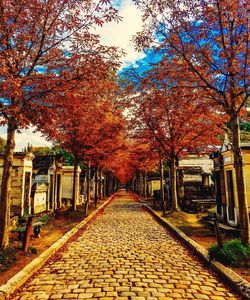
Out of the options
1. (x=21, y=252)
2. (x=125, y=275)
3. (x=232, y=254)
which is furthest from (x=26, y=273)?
(x=232, y=254)

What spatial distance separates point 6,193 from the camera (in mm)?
7926

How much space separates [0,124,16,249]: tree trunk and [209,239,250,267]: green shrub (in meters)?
5.90

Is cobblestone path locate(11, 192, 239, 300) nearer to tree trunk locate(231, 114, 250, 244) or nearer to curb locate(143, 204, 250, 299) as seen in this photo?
curb locate(143, 204, 250, 299)

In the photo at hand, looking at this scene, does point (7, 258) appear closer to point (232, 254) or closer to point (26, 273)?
point (26, 273)

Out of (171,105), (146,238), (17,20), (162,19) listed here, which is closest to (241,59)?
(162,19)

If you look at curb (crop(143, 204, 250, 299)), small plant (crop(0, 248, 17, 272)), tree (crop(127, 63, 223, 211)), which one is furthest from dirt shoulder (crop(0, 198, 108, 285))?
tree (crop(127, 63, 223, 211))

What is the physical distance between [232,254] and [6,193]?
6571mm

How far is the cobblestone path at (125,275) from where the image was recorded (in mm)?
5059

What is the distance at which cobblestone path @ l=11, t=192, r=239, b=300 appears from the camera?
506 cm

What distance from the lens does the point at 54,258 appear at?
25.3 feet

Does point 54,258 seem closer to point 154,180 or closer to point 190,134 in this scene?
point 190,134

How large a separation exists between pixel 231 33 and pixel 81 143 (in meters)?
12.5

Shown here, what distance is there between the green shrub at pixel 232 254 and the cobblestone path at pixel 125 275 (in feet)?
1.69

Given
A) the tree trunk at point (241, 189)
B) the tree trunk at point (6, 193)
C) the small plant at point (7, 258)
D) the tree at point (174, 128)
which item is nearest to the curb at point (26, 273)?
the small plant at point (7, 258)
